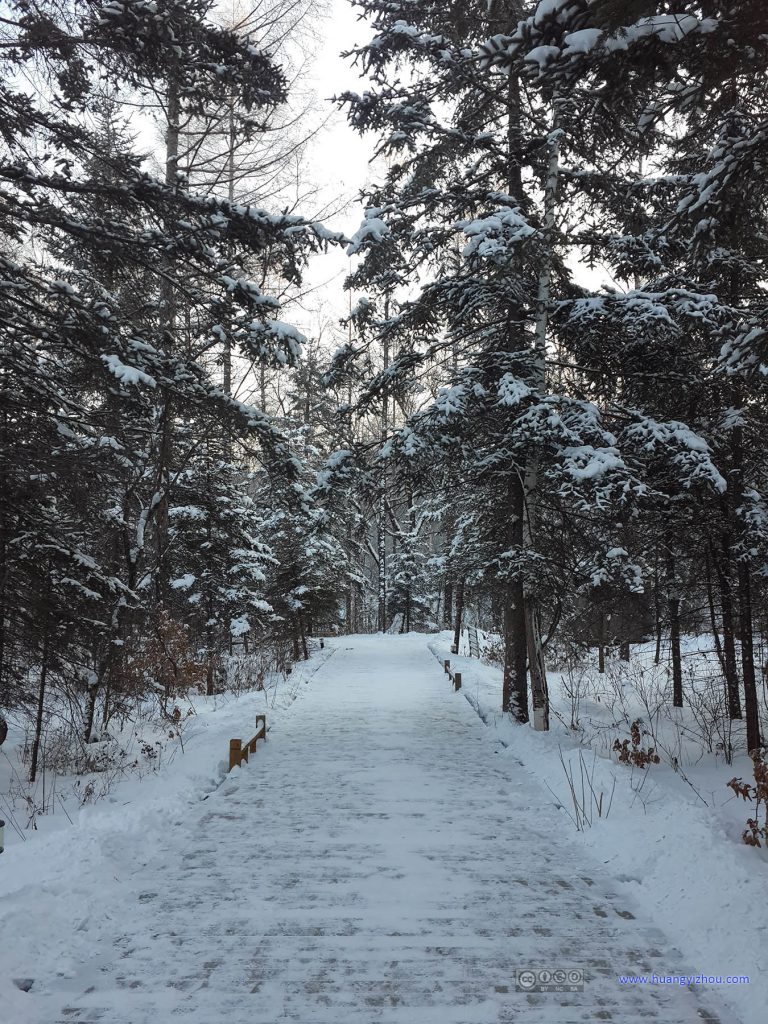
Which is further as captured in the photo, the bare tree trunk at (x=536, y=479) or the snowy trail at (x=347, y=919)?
the bare tree trunk at (x=536, y=479)

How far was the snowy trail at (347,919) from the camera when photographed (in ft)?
11.3

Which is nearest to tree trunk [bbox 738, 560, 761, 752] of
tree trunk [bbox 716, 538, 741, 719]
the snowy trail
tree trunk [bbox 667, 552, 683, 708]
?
tree trunk [bbox 716, 538, 741, 719]

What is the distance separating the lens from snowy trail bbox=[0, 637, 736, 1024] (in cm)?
346

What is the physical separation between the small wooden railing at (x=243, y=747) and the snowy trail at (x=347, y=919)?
70cm

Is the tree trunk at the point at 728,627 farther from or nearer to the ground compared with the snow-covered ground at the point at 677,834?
farther from the ground

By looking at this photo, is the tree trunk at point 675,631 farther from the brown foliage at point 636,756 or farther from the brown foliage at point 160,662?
the brown foliage at point 160,662

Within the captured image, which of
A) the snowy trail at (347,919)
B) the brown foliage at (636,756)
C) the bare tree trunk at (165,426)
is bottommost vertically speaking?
the snowy trail at (347,919)

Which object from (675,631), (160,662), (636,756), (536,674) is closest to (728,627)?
(675,631)

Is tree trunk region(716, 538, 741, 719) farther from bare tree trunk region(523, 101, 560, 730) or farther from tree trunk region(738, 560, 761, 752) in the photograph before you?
bare tree trunk region(523, 101, 560, 730)

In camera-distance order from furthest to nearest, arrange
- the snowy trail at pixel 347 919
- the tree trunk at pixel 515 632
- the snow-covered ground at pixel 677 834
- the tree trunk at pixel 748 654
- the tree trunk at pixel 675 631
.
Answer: the tree trunk at pixel 675 631
the tree trunk at pixel 515 632
the tree trunk at pixel 748 654
the snow-covered ground at pixel 677 834
the snowy trail at pixel 347 919

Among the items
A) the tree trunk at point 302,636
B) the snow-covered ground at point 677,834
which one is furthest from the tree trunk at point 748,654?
the tree trunk at point 302,636

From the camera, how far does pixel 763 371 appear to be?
550cm

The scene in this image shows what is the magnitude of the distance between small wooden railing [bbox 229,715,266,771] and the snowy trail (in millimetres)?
703

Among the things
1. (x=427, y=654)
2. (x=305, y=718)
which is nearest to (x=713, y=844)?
(x=305, y=718)
